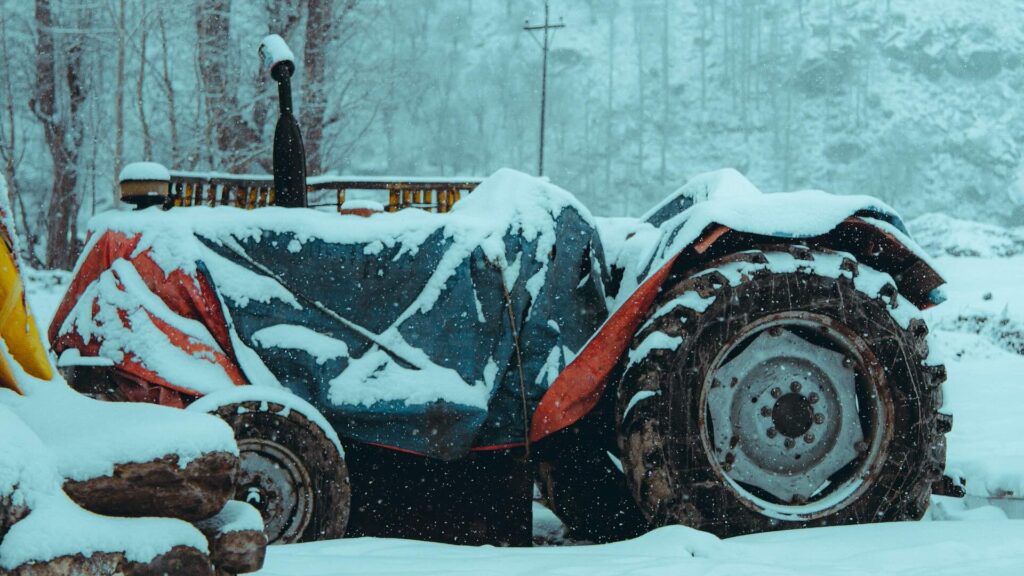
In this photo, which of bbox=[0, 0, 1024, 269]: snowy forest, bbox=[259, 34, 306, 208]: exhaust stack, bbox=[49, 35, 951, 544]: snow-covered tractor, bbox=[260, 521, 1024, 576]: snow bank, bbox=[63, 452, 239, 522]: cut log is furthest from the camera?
bbox=[0, 0, 1024, 269]: snowy forest

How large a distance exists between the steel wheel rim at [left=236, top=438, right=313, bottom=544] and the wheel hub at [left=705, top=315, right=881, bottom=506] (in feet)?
4.93

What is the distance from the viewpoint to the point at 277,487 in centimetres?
312

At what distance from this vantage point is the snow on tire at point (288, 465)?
307cm

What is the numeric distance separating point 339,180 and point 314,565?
2.98 metres

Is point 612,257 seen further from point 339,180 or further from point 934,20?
point 934,20

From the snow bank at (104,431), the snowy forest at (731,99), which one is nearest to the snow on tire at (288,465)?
the snow bank at (104,431)

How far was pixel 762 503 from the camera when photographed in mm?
3285

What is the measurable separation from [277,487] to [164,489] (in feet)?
4.89

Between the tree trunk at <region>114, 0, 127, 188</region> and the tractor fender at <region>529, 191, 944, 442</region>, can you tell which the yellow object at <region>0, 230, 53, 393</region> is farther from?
the tree trunk at <region>114, 0, 127, 188</region>

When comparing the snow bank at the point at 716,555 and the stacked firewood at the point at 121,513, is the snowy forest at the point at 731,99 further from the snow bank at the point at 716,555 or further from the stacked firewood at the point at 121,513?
the stacked firewood at the point at 121,513

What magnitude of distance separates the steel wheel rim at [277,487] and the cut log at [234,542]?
4.28 ft

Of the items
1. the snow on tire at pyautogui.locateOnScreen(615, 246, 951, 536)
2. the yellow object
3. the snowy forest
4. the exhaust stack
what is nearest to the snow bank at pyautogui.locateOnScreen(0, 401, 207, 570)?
the yellow object

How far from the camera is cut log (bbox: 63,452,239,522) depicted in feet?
5.31

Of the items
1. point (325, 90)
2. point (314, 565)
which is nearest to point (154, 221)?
point (314, 565)
